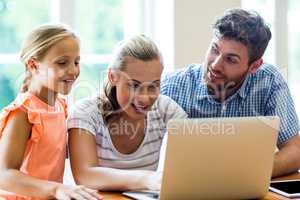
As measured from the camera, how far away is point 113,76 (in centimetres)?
185

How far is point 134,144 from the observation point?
6.27ft

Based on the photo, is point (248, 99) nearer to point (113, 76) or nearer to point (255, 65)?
point (255, 65)

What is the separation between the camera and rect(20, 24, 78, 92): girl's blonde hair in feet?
5.86

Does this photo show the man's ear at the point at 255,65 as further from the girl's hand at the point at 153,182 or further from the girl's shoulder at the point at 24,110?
the girl's shoulder at the point at 24,110

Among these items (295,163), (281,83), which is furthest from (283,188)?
(281,83)

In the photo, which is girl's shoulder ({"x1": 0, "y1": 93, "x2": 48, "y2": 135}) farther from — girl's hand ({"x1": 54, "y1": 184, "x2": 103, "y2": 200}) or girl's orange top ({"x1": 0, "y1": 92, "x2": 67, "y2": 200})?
girl's hand ({"x1": 54, "y1": 184, "x2": 103, "y2": 200})

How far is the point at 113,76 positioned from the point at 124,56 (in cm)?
9

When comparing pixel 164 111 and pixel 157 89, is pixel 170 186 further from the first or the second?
pixel 164 111

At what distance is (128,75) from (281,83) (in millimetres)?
728

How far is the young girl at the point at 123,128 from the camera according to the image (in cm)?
170

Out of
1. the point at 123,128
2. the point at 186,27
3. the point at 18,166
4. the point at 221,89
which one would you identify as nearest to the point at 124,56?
the point at 123,128

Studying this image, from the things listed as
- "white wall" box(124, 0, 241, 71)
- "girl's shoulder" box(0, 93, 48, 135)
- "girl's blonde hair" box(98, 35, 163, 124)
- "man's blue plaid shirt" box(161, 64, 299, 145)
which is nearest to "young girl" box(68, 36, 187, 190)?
"girl's blonde hair" box(98, 35, 163, 124)

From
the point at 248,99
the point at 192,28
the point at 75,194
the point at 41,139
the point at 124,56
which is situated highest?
the point at 192,28

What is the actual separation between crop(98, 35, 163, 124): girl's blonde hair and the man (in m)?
0.41
